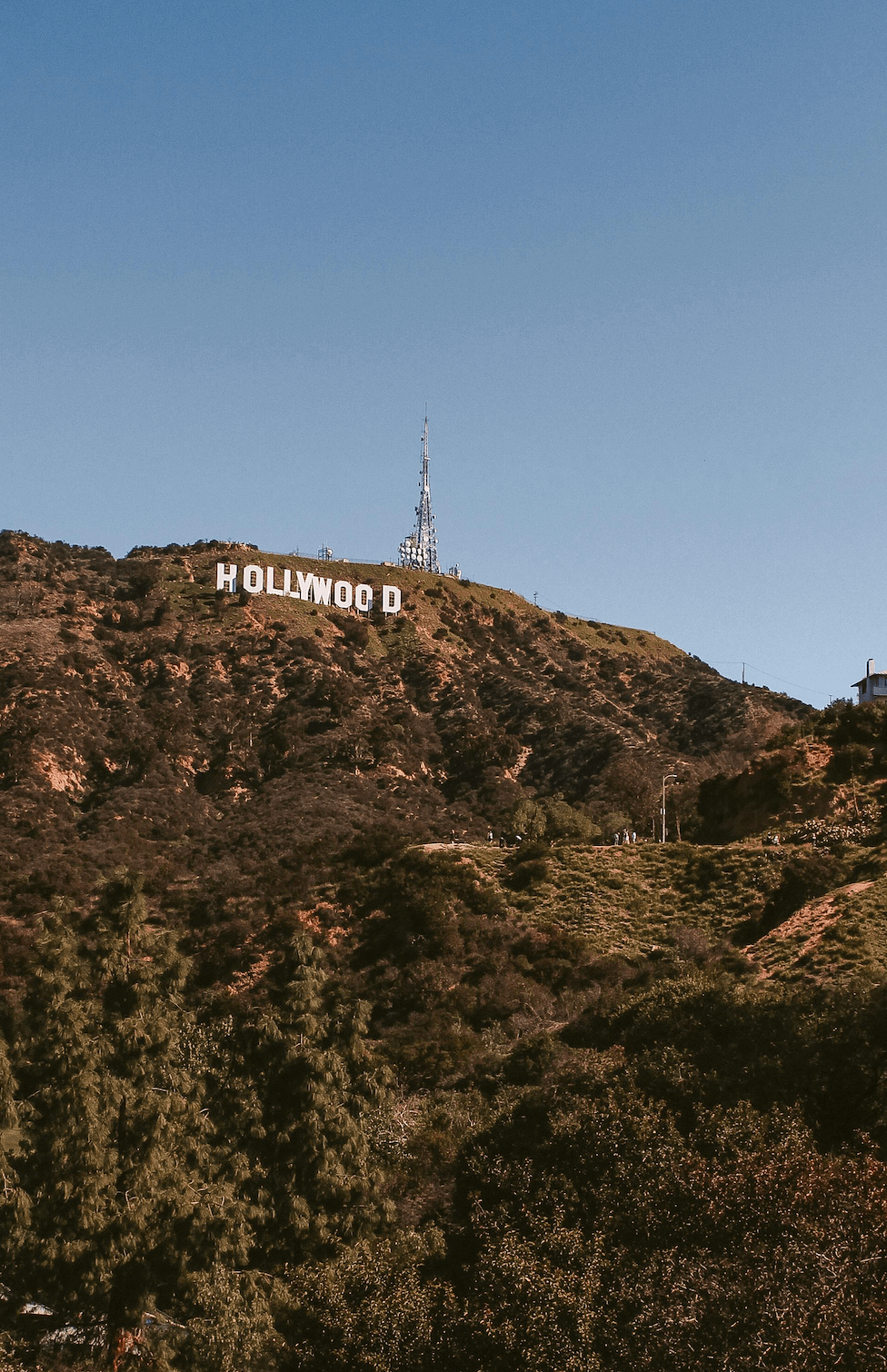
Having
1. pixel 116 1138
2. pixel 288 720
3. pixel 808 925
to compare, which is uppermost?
pixel 288 720

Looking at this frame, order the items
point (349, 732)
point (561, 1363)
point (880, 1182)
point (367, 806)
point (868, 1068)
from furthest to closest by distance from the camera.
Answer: point (349, 732)
point (367, 806)
point (868, 1068)
point (880, 1182)
point (561, 1363)

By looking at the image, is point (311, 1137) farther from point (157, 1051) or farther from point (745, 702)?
point (745, 702)

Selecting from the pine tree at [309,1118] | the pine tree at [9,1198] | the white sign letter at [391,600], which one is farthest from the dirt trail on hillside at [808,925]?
the white sign letter at [391,600]

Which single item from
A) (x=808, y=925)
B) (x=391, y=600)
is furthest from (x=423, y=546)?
(x=808, y=925)

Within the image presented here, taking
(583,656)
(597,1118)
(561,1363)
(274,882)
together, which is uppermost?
(583,656)

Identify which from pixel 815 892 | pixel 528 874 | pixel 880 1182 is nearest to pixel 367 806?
pixel 528 874

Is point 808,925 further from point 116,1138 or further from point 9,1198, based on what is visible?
point 9,1198
